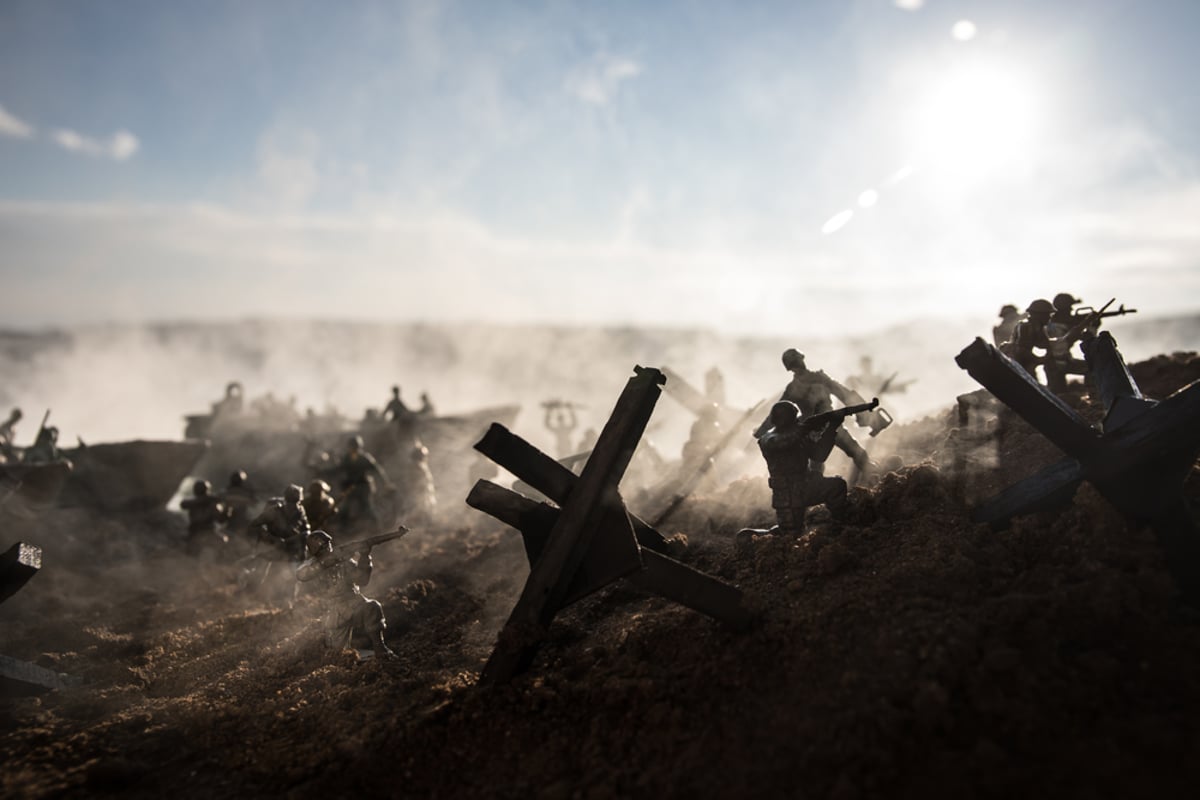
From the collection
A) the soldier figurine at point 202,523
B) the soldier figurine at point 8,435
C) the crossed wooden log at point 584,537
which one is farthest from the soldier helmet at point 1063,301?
the soldier figurine at point 8,435

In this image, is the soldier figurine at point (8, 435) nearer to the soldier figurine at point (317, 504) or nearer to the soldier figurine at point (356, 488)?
the soldier figurine at point (356, 488)

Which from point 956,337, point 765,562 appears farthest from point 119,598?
point 956,337

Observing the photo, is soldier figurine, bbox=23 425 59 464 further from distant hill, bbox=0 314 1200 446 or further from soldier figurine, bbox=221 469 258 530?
distant hill, bbox=0 314 1200 446

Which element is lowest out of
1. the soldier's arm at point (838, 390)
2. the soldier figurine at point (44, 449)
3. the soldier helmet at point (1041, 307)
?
the soldier's arm at point (838, 390)

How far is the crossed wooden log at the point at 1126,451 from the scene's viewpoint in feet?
14.2

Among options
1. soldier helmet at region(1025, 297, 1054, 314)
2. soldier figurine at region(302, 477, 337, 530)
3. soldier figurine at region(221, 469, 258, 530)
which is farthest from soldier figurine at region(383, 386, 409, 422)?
soldier helmet at region(1025, 297, 1054, 314)

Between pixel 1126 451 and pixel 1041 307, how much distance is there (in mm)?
4279

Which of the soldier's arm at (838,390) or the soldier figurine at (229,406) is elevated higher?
the soldier figurine at (229,406)

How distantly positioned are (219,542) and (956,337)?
88.4 ft

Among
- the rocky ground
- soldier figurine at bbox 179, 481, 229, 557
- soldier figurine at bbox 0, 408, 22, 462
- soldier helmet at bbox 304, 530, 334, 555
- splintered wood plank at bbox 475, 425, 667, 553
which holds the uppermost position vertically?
soldier figurine at bbox 0, 408, 22, 462

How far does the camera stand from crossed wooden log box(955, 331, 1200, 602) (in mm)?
4336

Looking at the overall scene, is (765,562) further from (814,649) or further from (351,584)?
(351,584)

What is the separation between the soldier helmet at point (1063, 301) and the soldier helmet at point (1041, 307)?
11 cm

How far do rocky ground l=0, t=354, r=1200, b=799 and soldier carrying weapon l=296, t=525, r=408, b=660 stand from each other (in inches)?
15.3
